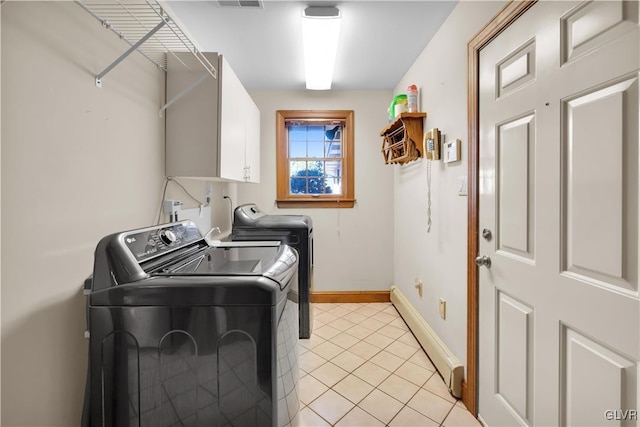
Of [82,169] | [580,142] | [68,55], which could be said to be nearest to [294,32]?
[68,55]

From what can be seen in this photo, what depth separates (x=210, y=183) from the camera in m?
2.42

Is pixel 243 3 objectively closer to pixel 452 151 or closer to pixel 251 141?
pixel 251 141

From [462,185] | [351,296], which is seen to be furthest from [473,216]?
[351,296]

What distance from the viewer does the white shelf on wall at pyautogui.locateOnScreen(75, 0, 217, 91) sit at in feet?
3.65

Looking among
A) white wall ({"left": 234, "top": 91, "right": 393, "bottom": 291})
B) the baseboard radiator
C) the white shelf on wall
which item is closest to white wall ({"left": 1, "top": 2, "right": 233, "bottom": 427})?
the white shelf on wall

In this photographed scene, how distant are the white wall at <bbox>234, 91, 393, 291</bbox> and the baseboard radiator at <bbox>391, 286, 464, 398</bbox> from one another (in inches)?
22.1

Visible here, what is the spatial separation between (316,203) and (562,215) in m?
2.50

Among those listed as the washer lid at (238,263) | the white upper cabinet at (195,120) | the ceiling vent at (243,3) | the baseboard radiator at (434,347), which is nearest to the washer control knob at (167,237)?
the washer lid at (238,263)

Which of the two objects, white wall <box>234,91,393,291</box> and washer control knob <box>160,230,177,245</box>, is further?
white wall <box>234,91,393,291</box>

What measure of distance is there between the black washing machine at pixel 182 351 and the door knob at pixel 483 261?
3.81 feet

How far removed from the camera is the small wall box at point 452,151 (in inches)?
70.9

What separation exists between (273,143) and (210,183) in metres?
1.15

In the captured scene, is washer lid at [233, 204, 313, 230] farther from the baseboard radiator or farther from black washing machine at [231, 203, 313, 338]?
the baseboard radiator

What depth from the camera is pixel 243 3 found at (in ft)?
5.84
